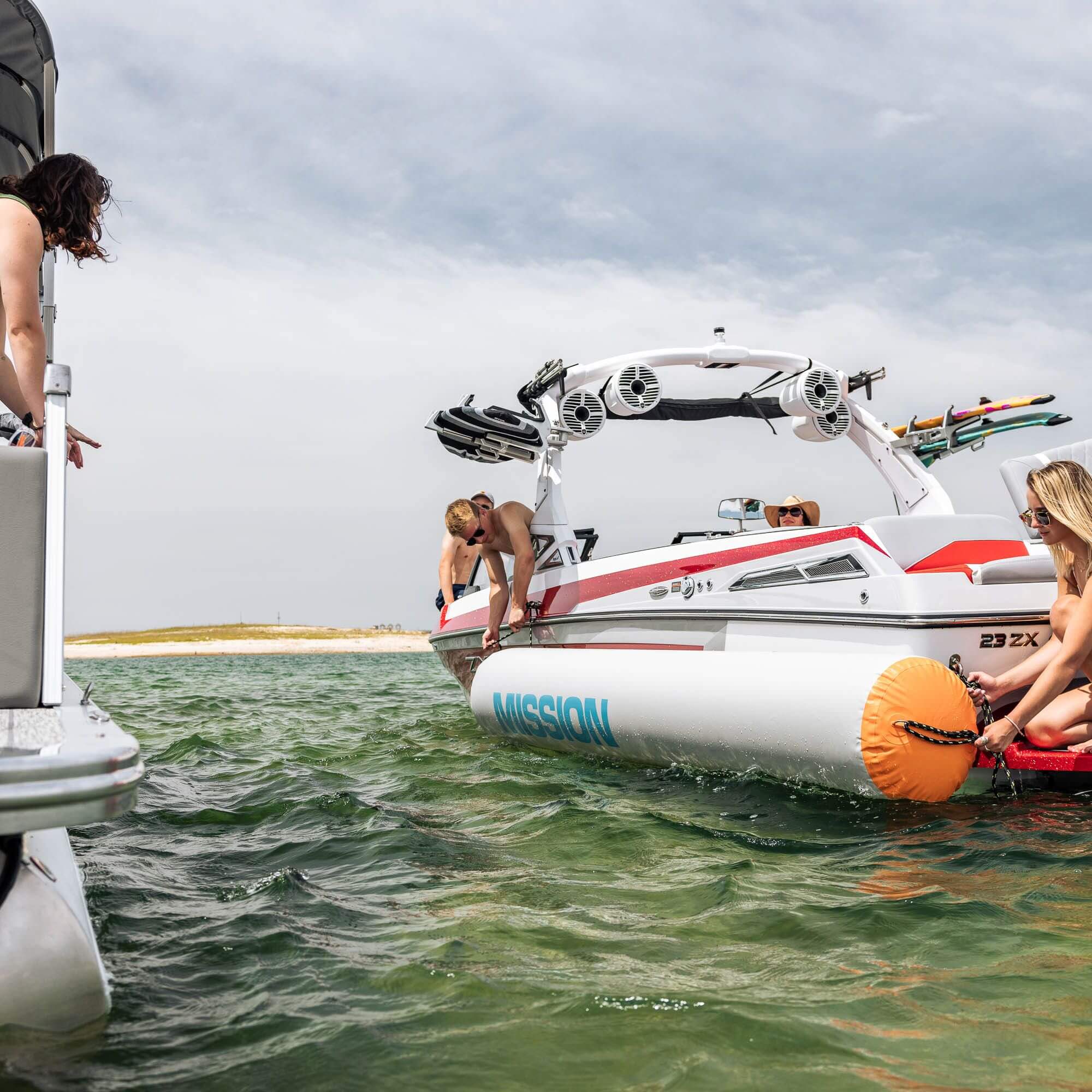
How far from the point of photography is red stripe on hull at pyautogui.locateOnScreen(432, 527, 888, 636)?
5.28 m

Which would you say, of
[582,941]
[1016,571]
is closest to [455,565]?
[1016,571]

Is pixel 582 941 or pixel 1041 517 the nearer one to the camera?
pixel 582 941

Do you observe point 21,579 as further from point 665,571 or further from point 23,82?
point 665,571

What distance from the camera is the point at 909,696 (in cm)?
411

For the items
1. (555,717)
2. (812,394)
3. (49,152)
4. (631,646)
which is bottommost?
(555,717)

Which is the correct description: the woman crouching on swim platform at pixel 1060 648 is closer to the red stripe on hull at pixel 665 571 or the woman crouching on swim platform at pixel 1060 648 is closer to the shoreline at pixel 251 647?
the red stripe on hull at pixel 665 571

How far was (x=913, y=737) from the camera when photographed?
4047 millimetres

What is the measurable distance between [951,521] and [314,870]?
390 cm

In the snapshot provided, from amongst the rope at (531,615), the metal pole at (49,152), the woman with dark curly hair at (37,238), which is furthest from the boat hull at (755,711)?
the metal pole at (49,152)

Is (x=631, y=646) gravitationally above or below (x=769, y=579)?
below

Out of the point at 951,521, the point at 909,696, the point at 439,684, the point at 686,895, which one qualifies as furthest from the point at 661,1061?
the point at 439,684

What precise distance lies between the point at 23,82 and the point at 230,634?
39.4 metres

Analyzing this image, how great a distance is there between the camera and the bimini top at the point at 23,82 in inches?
200

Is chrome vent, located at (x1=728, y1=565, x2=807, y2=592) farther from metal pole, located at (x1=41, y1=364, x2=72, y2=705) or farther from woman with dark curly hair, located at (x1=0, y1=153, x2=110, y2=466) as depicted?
metal pole, located at (x1=41, y1=364, x2=72, y2=705)
